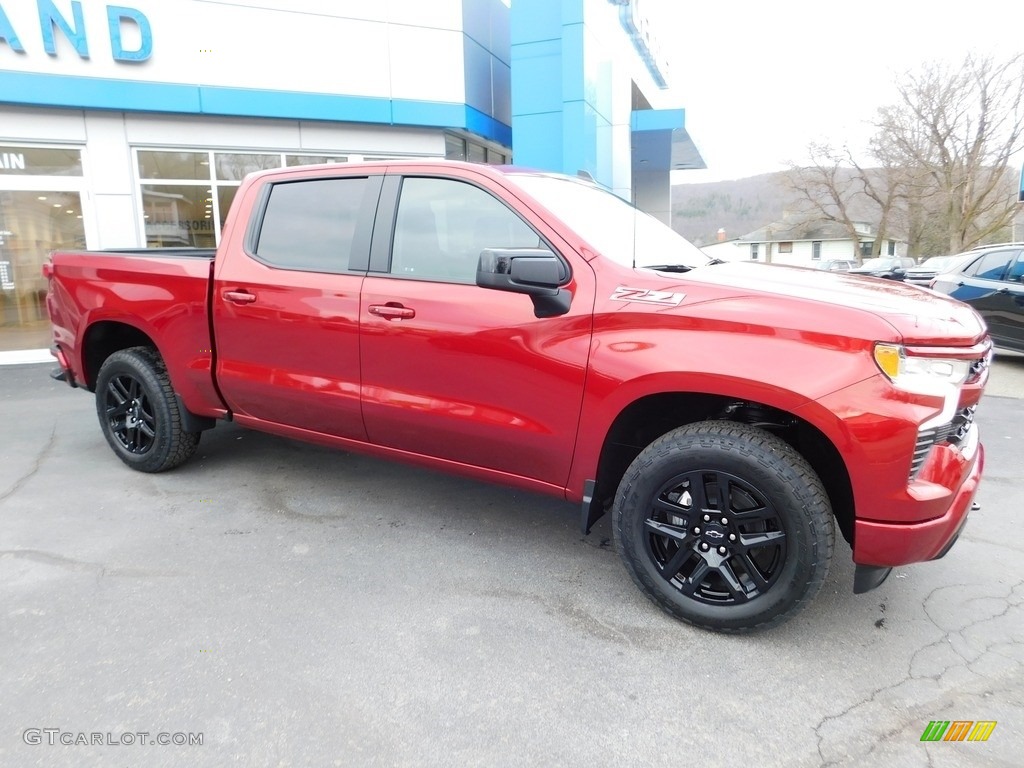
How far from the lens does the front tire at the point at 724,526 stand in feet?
8.07

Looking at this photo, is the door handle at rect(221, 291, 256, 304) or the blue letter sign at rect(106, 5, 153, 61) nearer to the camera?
the door handle at rect(221, 291, 256, 304)

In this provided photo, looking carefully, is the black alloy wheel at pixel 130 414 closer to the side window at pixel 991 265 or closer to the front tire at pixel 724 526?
the front tire at pixel 724 526

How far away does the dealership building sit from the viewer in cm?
951

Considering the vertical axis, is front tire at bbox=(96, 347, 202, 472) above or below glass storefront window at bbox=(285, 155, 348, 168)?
below

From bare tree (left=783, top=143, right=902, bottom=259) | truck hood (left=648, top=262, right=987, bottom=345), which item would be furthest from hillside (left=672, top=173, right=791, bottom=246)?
truck hood (left=648, top=262, right=987, bottom=345)

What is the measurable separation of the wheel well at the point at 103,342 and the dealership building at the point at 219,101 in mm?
6273

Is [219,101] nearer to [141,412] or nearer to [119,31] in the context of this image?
[119,31]

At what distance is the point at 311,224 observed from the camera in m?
3.73

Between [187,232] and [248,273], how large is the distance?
7.92 meters

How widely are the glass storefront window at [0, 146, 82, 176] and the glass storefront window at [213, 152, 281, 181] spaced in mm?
1861

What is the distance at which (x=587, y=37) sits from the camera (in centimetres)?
1126

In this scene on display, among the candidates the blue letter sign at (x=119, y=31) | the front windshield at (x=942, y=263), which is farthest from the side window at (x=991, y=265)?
the blue letter sign at (x=119, y=31)

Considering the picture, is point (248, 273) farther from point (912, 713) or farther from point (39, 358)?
point (39, 358)

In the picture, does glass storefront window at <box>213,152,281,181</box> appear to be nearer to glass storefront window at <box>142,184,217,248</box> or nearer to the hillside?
glass storefront window at <box>142,184,217,248</box>
